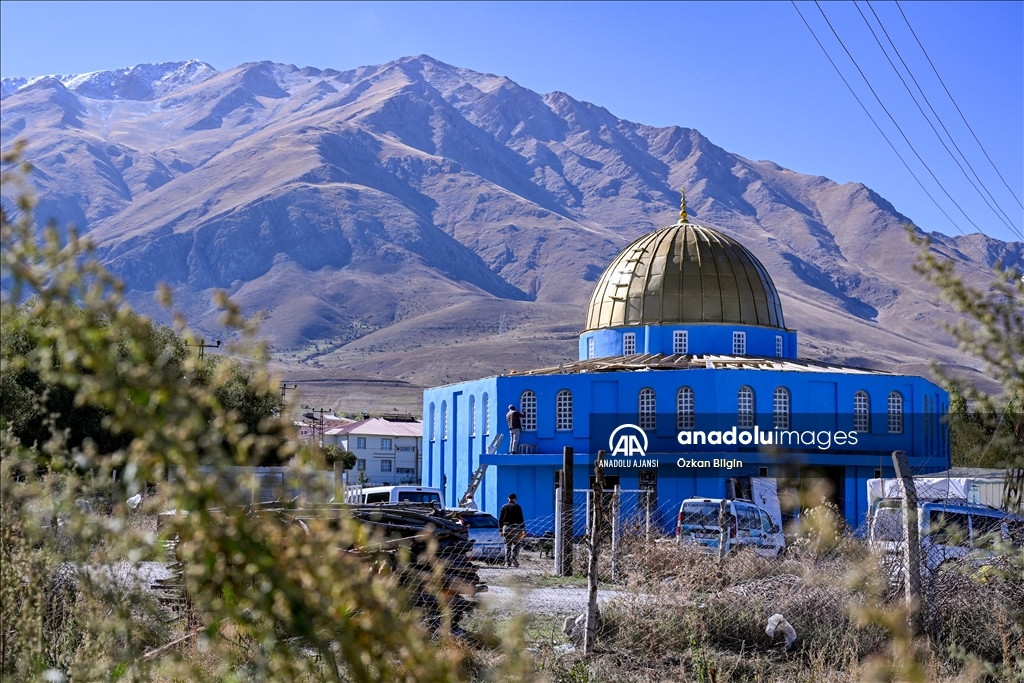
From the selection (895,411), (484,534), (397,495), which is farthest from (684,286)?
(484,534)

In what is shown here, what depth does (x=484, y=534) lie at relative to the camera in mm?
24156

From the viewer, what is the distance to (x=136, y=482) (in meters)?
2.45

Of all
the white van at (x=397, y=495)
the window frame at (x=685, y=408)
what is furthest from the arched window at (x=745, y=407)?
the white van at (x=397, y=495)

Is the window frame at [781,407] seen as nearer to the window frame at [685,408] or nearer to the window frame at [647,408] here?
the window frame at [685,408]

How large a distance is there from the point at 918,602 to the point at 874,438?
93.6 ft

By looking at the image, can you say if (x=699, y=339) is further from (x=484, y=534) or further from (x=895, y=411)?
(x=484, y=534)

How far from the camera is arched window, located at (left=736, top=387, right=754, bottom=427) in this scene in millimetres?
36375

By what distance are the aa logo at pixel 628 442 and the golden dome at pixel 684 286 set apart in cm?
675

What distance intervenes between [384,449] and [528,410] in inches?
1989

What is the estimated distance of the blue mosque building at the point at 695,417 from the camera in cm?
3619

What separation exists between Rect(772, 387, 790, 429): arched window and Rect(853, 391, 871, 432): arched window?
2.60m

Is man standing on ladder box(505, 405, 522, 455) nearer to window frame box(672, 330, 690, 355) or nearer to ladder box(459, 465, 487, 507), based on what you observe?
ladder box(459, 465, 487, 507)

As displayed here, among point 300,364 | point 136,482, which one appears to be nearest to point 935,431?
point 136,482

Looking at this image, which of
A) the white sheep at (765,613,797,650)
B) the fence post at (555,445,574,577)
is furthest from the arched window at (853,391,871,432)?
the white sheep at (765,613,797,650)
